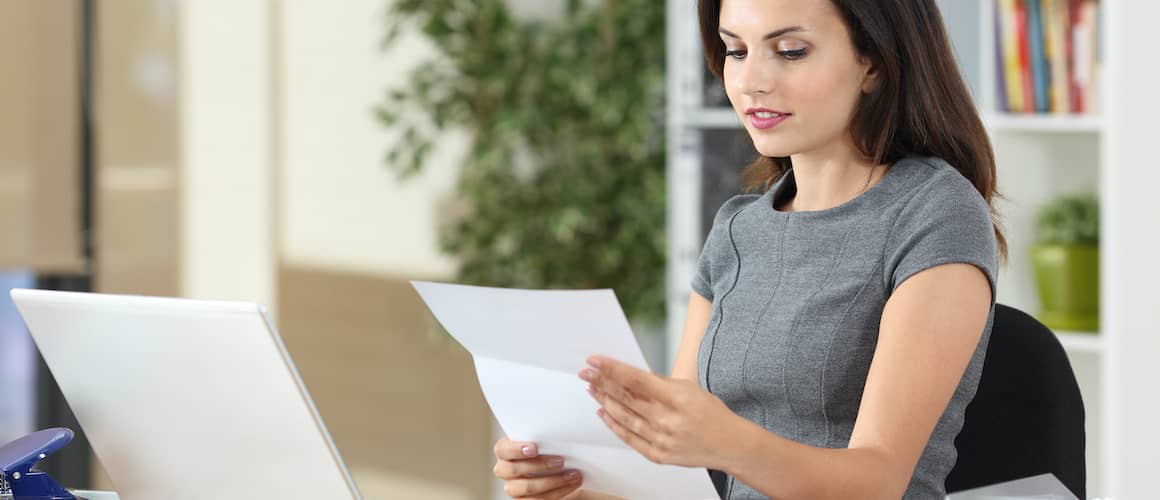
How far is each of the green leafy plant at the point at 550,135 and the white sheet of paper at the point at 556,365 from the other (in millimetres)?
2216

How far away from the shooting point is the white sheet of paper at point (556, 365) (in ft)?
3.34

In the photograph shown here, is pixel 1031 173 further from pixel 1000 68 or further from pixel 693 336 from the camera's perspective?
pixel 693 336

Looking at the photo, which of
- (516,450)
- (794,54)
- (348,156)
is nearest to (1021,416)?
(794,54)

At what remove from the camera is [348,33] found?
3592mm

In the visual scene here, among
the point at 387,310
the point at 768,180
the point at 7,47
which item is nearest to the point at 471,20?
the point at 387,310

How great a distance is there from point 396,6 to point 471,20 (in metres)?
0.19

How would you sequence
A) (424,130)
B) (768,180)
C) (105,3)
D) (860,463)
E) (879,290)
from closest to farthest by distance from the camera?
(860,463) → (879,290) → (768,180) → (105,3) → (424,130)

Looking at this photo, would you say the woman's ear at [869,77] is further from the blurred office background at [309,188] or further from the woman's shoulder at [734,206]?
the blurred office background at [309,188]

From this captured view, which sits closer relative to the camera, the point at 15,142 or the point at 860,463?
the point at 860,463

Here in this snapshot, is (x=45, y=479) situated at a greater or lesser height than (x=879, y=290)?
lesser

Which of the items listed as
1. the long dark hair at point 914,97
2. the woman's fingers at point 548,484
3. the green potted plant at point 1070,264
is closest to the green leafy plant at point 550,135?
the green potted plant at point 1070,264

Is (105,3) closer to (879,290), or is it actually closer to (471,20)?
(471,20)

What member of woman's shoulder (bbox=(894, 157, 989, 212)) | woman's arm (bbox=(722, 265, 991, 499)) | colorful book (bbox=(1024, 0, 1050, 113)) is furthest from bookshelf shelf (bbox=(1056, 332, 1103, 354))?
woman's arm (bbox=(722, 265, 991, 499))

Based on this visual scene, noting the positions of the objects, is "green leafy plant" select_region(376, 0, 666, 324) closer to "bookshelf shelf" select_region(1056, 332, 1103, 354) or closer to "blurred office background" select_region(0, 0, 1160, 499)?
"blurred office background" select_region(0, 0, 1160, 499)
